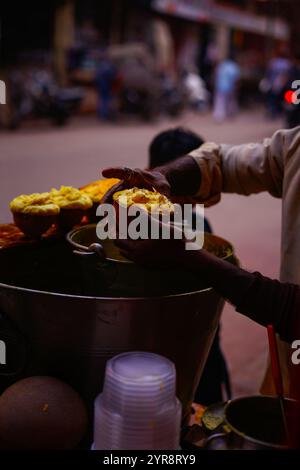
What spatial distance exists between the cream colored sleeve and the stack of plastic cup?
35.0 inches

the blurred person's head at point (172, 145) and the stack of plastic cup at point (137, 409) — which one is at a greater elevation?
the blurred person's head at point (172, 145)

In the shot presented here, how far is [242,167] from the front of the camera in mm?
1802

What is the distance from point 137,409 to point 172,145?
173 centimetres

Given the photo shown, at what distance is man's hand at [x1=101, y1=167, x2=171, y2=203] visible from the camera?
4.90ft

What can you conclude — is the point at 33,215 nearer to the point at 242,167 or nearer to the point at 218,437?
the point at 242,167

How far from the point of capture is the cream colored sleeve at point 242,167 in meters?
1.76

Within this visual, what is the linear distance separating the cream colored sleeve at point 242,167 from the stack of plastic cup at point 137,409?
0.89m

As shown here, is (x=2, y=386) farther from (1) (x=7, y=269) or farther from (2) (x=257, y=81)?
(2) (x=257, y=81)

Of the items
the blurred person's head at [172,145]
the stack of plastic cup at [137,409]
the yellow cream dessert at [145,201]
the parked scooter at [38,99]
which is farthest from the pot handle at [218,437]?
the parked scooter at [38,99]

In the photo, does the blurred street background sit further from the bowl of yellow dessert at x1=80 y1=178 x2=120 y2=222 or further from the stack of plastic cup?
the stack of plastic cup

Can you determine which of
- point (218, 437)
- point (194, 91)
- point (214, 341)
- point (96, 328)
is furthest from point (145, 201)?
point (194, 91)

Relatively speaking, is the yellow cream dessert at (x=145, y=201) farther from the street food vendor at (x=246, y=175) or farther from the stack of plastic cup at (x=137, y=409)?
the stack of plastic cup at (x=137, y=409)

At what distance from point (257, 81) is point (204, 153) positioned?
89.2 feet

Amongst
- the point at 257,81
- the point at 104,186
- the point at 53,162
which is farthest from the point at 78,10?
the point at 104,186
